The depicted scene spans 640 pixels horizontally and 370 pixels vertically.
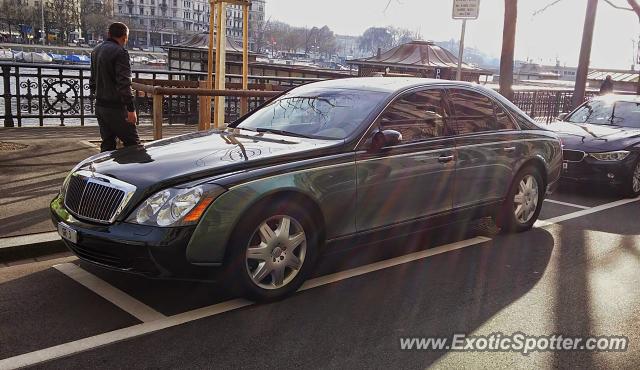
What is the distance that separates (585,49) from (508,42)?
130 inches

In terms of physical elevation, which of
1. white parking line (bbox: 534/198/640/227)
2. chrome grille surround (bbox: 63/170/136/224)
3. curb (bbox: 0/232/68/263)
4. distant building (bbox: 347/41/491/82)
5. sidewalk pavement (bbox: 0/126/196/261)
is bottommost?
white parking line (bbox: 534/198/640/227)

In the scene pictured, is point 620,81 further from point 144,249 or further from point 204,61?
point 144,249

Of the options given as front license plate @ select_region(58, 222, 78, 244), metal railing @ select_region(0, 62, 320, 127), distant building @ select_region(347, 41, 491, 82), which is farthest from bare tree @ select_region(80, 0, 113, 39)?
front license plate @ select_region(58, 222, 78, 244)

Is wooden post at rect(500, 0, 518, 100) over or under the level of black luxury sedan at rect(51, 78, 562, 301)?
over

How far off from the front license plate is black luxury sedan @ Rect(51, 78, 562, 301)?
0.04 feet

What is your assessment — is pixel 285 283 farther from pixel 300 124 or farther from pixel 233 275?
pixel 300 124

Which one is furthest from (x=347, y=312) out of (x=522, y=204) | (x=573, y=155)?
(x=573, y=155)

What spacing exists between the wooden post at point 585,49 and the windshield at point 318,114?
12.6 metres

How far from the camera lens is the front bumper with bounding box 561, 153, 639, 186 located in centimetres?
929

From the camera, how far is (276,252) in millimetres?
4523

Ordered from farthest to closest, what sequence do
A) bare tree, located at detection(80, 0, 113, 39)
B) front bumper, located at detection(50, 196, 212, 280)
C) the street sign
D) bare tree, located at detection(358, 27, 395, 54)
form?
bare tree, located at detection(358, 27, 395, 54)
bare tree, located at detection(80, 0, 113, 39)
the street sign
front bumper, located at detection(50, 196, 212, 280)

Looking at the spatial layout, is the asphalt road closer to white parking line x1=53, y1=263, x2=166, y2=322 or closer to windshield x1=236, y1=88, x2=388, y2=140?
white parking line x1=53, y1=263, x2=166, y2=322

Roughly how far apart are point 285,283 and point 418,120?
2.04m

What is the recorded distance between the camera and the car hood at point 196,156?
14.2ft
